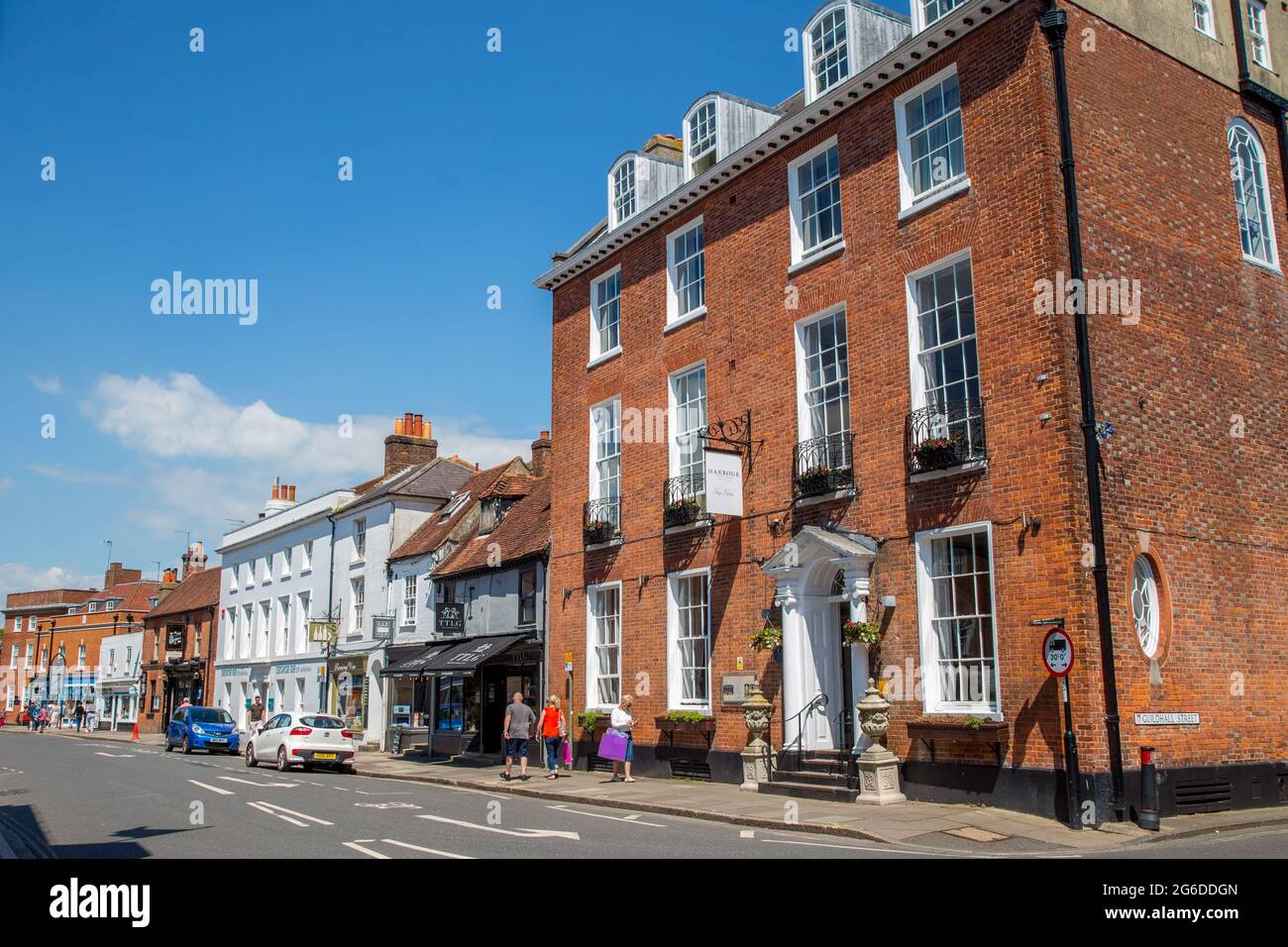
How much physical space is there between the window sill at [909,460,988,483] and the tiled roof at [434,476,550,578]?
12651mm

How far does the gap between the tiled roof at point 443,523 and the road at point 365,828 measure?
42.1ft

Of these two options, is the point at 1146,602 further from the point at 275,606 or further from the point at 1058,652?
the point at 275,606

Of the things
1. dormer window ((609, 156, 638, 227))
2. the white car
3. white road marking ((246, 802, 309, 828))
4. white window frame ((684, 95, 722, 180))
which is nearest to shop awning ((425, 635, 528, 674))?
the white car

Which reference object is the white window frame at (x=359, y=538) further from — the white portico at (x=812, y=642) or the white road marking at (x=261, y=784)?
the white portico at (x=812, y=642)

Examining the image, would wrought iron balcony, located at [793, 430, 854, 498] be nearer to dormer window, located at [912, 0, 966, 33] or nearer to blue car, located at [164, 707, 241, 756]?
dormer window, located at [912, 0, 966, 33]

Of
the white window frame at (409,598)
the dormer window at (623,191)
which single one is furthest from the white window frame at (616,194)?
the white window frame at (409,598)

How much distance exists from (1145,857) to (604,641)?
539 inches

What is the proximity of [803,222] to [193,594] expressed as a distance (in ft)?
155

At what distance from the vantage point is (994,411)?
14.7 m

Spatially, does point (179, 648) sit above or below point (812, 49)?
below

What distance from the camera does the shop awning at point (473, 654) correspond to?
26.1m

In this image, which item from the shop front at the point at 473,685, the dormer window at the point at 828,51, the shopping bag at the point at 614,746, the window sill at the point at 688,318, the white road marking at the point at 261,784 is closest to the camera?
the dormer window at the point at 828,51

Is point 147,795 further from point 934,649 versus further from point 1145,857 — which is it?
point 1145,857

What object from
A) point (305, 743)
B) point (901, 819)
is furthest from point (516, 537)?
point (901, 819)
